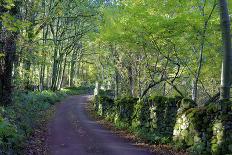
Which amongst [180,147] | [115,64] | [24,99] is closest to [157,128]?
[180,147]

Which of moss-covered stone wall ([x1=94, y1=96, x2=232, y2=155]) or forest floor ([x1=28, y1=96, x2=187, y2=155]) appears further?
forest floor ([x1=28, y1=96, x2=187, y2=155])

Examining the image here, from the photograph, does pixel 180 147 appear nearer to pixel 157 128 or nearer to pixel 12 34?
pixel 157 128

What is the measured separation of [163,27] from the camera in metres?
14.4

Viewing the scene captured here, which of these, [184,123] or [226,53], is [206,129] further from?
[226,53]

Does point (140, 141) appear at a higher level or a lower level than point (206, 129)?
lower

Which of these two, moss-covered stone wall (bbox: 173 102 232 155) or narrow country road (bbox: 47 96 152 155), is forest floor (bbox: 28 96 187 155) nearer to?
narrow country road (bbox: 47 96 152 155)

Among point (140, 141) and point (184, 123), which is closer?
point (184, 123)

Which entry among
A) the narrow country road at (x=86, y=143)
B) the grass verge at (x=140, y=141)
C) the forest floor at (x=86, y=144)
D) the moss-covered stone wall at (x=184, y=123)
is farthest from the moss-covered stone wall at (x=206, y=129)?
the narrow country road at (x=86, y=143)

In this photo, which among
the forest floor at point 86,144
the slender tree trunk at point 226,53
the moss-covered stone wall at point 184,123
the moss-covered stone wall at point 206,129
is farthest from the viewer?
the forest floor at point 86,144

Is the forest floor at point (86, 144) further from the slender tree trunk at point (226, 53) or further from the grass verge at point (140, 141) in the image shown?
the slender tree trunk at point (226, 53)

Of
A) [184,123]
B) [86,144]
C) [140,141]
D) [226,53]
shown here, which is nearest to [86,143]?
[86,144]

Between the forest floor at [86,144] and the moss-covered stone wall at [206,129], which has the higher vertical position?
the moss-covered stone wall at [206,129]

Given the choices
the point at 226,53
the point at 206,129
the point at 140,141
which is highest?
the point at 226,53

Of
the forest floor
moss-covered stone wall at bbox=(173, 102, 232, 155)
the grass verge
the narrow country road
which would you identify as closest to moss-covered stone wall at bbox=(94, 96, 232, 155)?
moss-covered stone wall at bbox=(173, 102, 232, 155)
